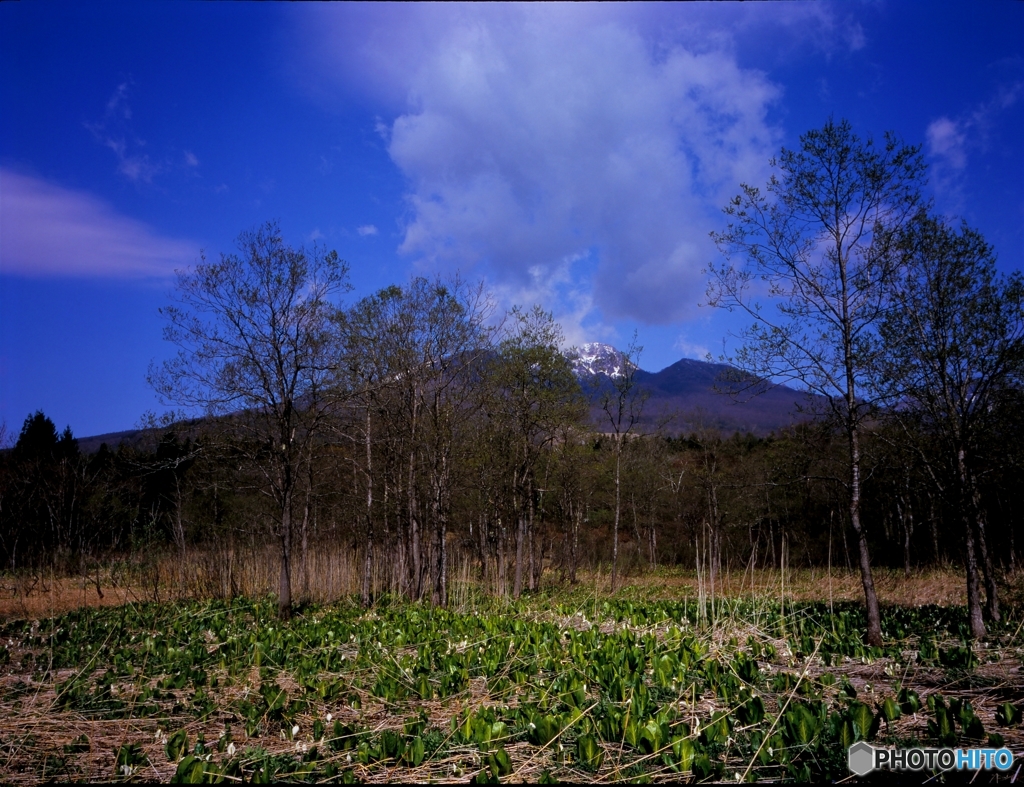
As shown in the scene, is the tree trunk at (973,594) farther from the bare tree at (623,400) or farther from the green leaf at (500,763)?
the bare tree at (623,400)

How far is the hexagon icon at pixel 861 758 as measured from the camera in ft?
11.3

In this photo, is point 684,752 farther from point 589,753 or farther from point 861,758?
point 861,758

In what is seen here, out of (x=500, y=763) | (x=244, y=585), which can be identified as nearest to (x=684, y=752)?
(x=500, y=763)

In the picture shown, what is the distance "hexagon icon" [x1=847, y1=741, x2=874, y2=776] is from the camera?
11.3 ft

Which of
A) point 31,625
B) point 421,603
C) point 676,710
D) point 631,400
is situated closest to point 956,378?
point 676,710

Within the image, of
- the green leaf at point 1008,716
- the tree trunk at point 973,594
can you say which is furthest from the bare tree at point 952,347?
the green leaf at point 1008,716

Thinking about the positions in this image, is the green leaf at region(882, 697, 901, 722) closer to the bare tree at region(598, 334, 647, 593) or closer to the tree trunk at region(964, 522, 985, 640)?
the tree trunk at region(964, 522, 985, 640)

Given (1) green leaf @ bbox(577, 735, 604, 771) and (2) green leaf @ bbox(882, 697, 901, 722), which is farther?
(2) green leaf @ bbox(882, 697, 901, 722)

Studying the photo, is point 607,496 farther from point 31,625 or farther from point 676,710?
point 676,710

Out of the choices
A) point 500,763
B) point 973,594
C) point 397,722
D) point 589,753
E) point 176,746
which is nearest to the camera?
point 500,763

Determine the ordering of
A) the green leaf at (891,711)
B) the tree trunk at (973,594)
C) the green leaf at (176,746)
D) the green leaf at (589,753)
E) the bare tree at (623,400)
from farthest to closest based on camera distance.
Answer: the bare tree at (623,400) → the tree trunk at (973,594) → the green leaf at (176,746) → the green leaf at (891,711) → the green leaf at (589,753)

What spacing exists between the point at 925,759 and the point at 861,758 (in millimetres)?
338

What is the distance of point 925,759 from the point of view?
3.48 meters

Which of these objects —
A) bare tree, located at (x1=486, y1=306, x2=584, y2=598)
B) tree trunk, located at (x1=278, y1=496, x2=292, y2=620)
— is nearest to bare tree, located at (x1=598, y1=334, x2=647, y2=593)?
bare tree, located at (x1=486, y1=306, x2=584, y2=598)
